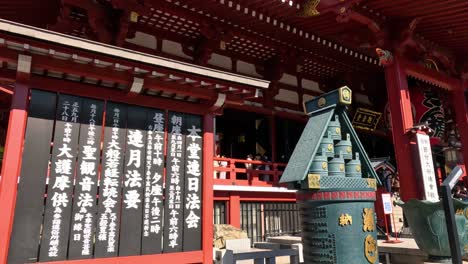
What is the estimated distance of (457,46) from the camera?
34.1 ft

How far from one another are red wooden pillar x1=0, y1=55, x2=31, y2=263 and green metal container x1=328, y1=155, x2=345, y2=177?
374 centimetres

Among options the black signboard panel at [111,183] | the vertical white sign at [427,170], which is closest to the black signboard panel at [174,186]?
the black signboard panel at [111,183]

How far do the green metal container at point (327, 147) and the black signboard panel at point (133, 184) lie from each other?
2391 millimetres

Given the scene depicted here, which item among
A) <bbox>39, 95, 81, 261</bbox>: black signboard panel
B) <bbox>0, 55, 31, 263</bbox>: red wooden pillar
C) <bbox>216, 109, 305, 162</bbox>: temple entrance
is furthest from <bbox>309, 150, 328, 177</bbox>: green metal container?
<bbox>216, 109, 305, 162</bbox>: temple entrance

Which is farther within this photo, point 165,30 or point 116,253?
point 165,30

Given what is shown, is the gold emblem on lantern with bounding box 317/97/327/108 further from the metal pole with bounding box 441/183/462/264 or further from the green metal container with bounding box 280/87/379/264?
the metal pole with bounding box 441/183/462/264

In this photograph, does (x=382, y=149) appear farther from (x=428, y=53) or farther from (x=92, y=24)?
(x=92, y=24)

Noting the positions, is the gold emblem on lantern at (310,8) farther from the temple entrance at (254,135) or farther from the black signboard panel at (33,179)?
the black signboard panel at (33,179)

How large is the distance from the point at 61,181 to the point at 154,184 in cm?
115

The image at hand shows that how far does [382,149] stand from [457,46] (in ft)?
24.3

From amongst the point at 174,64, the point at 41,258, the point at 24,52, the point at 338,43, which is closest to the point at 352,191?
the point at 174,64

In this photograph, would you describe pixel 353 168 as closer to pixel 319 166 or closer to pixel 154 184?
pixel 319 166

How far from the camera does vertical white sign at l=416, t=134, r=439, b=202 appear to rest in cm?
766

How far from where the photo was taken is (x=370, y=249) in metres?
4.14
